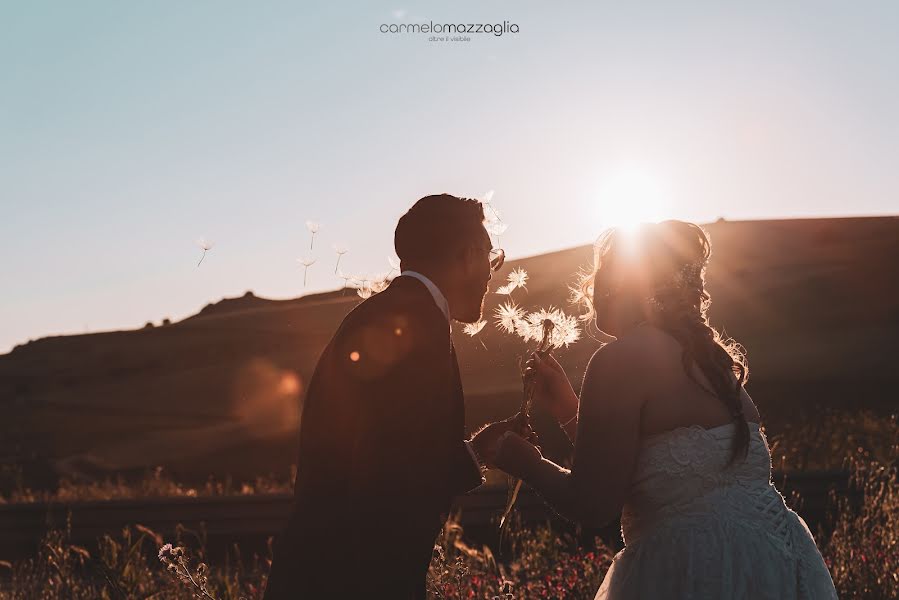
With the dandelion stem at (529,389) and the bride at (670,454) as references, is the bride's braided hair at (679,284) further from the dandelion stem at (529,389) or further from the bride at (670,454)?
the dandelion stem at (529,389)

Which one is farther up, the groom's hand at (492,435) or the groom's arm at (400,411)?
the groom's arm at (400,411)

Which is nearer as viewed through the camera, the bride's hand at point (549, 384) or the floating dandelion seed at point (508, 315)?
the bride's hand at point (549, 384)

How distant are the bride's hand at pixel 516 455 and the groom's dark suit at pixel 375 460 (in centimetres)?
48

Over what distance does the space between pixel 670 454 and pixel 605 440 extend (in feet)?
0.87

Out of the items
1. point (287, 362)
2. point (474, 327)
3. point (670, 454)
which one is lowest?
point (287, 362)

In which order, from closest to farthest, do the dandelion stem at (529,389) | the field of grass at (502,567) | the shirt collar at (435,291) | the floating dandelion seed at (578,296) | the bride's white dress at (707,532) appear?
the shirt collar at (435,291) → the bride's white dress at (707,532) → the dandelion stem at (529,389) → the floating dandelion seed at (578,296) → the field of grass at (502,567)

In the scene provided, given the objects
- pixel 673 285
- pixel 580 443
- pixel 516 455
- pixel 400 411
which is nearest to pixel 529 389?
pixel 516 455

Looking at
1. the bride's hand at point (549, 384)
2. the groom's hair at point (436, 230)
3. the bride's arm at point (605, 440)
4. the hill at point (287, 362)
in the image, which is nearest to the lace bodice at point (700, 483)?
the bride's arm at point (605, 440)

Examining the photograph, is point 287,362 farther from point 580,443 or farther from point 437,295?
point 437,295

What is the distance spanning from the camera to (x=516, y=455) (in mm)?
3246

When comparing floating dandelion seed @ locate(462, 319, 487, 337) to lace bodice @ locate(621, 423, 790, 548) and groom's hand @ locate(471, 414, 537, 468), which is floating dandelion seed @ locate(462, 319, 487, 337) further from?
lace bodice @ locate(621, 423, 790, 548)

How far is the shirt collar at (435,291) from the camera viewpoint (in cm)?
286

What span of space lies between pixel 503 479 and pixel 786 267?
105ft

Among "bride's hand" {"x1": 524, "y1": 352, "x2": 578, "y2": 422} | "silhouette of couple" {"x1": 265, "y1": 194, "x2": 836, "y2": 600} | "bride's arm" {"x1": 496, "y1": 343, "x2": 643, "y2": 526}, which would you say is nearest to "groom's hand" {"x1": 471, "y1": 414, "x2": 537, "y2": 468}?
"silhouette of couple" {"x1": 265, "y1": 194, "x2": 836, "y2": 600}
